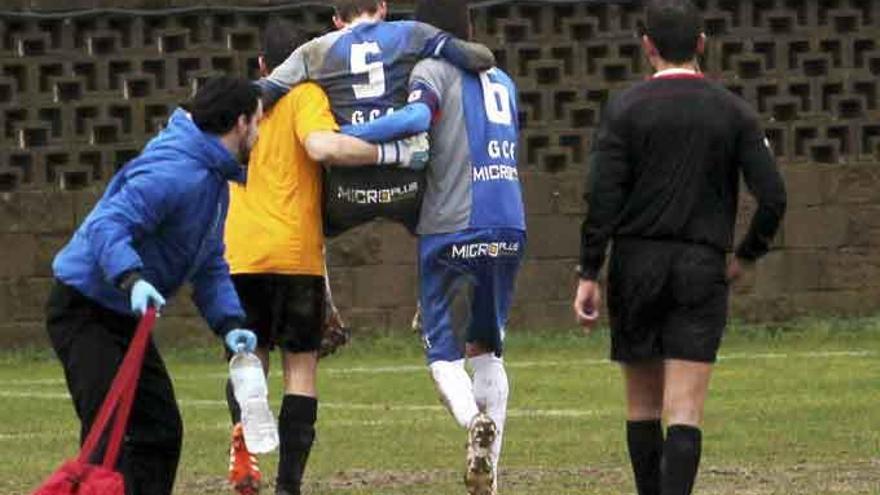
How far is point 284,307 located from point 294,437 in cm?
51

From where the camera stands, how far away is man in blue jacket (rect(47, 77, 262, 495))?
31.4 ft

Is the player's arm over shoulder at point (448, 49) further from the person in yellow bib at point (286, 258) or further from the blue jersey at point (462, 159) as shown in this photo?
the person in yellow bib at point (286, 258)

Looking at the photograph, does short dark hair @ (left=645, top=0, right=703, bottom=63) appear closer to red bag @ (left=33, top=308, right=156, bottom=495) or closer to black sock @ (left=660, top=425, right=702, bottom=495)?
black sock @ (left=660, top=425, right=702, bottom=495)

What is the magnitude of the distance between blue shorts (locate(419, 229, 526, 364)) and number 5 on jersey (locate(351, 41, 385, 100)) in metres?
A: 0.61

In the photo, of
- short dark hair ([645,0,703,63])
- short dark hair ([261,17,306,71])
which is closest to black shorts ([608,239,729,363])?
short dark hair ([645,0,703,63])

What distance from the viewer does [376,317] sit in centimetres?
2111

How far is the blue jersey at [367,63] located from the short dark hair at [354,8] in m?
0.09

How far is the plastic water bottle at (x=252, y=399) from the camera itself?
9648mm

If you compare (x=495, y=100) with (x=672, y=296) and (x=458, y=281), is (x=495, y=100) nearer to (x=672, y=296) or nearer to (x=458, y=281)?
(x=458, y=281)

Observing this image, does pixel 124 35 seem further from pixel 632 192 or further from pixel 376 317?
pixel 632 192

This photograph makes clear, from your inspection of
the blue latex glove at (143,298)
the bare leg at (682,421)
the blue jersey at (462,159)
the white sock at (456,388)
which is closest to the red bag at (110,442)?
the blue latex glove at (143,298)

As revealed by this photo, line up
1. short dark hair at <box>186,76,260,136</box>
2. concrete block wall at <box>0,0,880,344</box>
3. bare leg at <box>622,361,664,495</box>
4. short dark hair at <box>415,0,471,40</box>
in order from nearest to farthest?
short dark hair at <box>186,76,260,136</box>
bare leg at <box>622,361,664,495</box>
short dark hair at <box>415,0,471,40</box>
concrete block wall at <box>0,0,880,344</box>

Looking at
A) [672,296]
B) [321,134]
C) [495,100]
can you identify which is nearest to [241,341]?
[672,296]

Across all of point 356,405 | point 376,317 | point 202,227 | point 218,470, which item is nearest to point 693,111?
point 202,227
